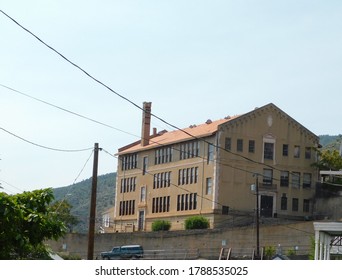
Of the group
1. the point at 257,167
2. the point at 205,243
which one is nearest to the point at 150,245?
the point at 205,243

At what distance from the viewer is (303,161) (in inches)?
3408

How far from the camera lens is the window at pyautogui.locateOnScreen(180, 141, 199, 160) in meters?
87.6

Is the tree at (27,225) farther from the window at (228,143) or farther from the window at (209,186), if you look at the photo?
the window at (228,143)

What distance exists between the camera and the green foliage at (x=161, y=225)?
85.6 m

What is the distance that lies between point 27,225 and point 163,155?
→ 77.1m

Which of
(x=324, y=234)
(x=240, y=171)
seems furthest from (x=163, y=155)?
(x=324, y=234)

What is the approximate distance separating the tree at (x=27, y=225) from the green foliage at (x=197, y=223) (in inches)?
2477

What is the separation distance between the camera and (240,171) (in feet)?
275

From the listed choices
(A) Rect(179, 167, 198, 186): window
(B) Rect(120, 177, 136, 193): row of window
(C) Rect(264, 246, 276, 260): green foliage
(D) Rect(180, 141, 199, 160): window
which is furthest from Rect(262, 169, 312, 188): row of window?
(B) Rect(120, 177, 136, 193): row of window

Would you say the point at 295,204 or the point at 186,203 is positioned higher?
the point at 295,204

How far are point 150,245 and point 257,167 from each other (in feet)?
43.6

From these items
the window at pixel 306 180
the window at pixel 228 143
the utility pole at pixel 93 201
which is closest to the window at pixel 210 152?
the window at pixel 228 143

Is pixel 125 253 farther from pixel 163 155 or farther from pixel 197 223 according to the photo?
pixel 163 155
